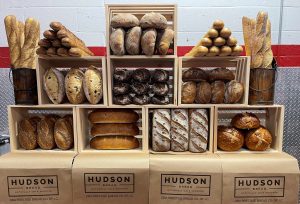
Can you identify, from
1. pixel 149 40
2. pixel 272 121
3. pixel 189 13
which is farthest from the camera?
pixel 189 13

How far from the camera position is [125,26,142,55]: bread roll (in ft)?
4.00

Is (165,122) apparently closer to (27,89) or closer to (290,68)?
(27,89)

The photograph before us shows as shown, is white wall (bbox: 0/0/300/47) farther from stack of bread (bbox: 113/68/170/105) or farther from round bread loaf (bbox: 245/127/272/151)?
round bread loaf (bbox: 245/127/272/151)

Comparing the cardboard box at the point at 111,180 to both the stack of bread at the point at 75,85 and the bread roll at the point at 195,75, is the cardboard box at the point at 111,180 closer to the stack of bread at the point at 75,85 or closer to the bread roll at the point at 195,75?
the stack of bread at the point at 75,85

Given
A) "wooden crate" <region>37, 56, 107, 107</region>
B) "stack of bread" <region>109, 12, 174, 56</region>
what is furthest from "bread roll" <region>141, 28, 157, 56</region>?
"wooden crate" <region>37, 56, 107, 107</region>

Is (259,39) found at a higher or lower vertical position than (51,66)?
higher

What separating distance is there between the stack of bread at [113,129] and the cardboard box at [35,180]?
0.70ft

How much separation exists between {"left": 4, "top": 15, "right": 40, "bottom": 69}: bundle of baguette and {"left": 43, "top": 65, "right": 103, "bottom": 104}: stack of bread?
15cm

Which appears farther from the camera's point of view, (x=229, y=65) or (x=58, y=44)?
(x=229, y=65)

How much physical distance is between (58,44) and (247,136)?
125 centimetres

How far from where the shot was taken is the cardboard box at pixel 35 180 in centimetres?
123

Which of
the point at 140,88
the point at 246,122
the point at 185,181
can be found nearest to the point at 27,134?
the point at 140,88

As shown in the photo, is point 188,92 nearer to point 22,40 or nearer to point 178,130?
point 178,130

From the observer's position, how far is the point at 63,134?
135 centimetres
